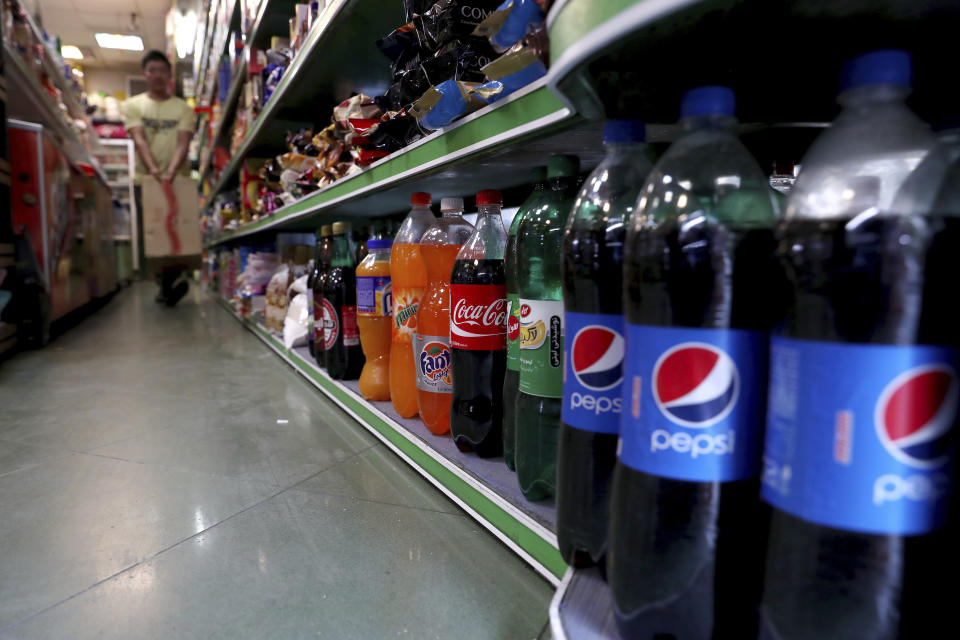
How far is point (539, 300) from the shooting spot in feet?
2.82

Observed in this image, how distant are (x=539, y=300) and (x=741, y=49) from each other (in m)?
0.43

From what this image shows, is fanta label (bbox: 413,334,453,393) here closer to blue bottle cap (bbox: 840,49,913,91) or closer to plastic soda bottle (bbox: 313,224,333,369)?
plastic soda bottle (bbox: 313,224,333,369)

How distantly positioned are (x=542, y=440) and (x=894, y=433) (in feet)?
1.87

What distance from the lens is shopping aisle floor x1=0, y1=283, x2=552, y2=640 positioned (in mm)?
784

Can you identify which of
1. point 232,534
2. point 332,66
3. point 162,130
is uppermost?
point 162,130

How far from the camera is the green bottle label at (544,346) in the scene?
2.75 feet

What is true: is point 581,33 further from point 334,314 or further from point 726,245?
point 334,314

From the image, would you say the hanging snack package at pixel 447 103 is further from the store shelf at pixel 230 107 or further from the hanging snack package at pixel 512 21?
the store shelf at pixel 230 107

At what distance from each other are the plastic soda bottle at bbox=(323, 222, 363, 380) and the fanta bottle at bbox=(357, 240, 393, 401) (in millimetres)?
170

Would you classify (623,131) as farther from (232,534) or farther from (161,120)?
(161,120)

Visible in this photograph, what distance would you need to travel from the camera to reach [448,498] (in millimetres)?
1159

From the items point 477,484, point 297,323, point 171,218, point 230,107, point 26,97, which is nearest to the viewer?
point 477,484

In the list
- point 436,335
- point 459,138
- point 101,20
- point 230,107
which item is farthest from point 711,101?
point 101,20

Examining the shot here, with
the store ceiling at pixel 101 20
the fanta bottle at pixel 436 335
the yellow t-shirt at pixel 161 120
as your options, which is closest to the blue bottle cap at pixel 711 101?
the fanta bottle at pixel 436 335
